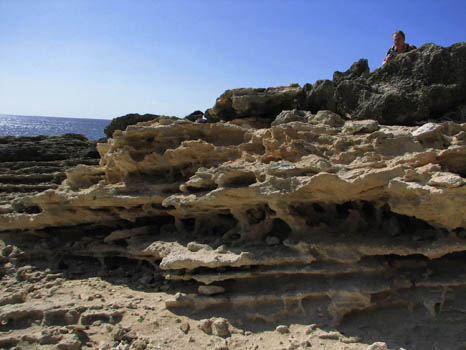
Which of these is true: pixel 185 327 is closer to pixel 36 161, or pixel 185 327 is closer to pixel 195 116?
pixel 195 116

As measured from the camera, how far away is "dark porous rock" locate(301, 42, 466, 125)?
20.6 ft

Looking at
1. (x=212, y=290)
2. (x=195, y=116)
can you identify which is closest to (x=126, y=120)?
(x=195, y=116)

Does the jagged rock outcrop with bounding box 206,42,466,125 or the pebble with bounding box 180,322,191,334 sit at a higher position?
the jagged rock outcrop with bounding box 206,42,466,125

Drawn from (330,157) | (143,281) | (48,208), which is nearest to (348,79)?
(330,157)

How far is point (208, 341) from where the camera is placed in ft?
14.6

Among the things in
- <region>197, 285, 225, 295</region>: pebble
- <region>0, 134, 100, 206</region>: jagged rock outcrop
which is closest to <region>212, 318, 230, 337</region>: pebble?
<region>197, 285, 225, 295</region>: pebble

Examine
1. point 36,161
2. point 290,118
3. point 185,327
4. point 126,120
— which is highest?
point 290,118

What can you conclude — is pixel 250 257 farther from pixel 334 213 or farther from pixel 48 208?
pixel 48 208

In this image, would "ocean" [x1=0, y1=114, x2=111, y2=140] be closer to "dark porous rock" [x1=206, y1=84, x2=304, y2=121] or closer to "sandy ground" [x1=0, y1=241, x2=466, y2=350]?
"dark porous rock" [x1=206, y1=84, x2=304, y2=121]

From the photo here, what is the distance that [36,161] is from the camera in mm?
11227

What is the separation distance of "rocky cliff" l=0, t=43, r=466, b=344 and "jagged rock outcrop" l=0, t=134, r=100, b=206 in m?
1.87

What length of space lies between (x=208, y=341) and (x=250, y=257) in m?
1.25

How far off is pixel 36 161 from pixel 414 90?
36.9ft

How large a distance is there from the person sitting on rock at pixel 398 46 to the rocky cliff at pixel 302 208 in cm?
69
